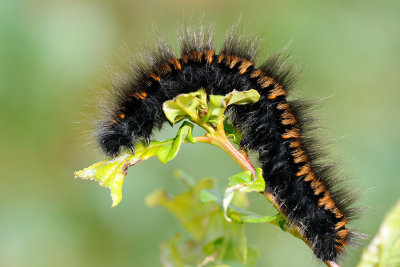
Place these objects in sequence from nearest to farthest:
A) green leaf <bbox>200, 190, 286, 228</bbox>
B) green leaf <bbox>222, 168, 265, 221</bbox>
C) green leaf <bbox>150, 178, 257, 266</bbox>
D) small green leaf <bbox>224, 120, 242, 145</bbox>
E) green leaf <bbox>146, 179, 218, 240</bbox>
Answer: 1. green leaf <bbox>222, 168, 265, 221</bbox>
2. green leaf <bbox>200, 190, 286, 228</bbox>
3. small green leaf <bbox>224, 120, 242, 145</bbox>
4. green leaf <bbox>150, 178, 257, 266</bbox>
5. green leaf <bbox>146, 179, 218, 240</bbox>

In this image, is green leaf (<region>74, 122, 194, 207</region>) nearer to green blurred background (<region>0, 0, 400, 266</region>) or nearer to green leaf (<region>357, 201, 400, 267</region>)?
green leaf (<region>357, 201, 400, 267</region>)

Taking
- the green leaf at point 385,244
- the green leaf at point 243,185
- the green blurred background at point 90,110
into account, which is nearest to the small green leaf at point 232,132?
→ the green leaf at point 243,185

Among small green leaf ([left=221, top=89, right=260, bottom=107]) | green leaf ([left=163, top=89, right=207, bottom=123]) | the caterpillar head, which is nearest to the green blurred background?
the caterpillar head

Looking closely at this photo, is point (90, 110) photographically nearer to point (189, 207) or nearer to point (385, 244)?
point (189, 207)

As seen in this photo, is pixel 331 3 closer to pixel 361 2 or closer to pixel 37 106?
pixel 361 2

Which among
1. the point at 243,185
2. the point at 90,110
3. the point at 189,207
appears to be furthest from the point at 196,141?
the point at 90,110

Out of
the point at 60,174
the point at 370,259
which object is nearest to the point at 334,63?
the point at 60,174
